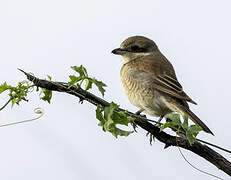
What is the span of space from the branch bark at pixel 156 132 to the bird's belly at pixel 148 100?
2.01 m

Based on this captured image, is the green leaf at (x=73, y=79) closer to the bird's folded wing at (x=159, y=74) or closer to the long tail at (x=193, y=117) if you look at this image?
the long tail at (x=193, y=117)

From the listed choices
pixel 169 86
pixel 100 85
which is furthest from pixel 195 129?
pixel 169 86

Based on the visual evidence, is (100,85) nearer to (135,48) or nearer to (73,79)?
(73,79)

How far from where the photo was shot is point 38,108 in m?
4.06

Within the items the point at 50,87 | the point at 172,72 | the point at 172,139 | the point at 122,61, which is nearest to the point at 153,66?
the point at 172,72

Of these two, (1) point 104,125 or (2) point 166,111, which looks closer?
(1) point 104,125

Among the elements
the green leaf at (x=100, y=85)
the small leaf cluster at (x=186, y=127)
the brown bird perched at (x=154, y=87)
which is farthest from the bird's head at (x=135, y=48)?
the small leaf cluster at (x=186, y=127)

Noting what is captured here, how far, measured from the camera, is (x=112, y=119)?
130 inches

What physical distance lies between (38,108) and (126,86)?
2.56 m

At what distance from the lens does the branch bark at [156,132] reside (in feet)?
11.6

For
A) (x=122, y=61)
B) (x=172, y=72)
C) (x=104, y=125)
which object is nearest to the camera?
(x=104, y=125)

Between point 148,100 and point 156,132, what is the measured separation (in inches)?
84.4

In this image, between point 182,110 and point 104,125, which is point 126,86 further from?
point 104,125

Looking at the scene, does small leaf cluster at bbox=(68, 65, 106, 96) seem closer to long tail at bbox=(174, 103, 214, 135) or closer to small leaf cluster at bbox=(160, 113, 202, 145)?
small leaf cluster at bbox=(160, 113, 202, 145)
